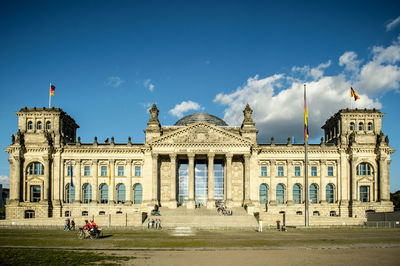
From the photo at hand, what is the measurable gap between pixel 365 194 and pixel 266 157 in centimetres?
2254

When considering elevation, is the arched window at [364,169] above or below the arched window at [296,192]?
above

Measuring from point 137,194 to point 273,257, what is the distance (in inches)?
2222

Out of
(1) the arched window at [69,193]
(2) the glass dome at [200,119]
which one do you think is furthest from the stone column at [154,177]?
(2) the glass dome at [200,119]

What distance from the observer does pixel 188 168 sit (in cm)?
7706

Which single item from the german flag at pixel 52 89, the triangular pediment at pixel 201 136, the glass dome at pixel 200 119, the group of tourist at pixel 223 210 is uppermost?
the german flag at pixel 52 89

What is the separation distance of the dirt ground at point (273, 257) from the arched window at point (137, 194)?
167ft

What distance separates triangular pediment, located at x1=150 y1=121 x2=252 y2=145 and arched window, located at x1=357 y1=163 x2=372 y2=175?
25.4 metres

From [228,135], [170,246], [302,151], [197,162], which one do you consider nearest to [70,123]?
[197,162]

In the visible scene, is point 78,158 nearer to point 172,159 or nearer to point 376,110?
point 172,159

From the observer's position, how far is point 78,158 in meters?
79.1

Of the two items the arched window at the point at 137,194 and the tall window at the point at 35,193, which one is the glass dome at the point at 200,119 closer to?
the arched window at the point at 137,194

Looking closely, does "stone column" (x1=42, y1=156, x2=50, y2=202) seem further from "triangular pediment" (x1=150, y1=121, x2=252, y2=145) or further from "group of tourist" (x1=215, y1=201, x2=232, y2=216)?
"group of tourist" (x1=215, y1=201, x2=232, y2=216)

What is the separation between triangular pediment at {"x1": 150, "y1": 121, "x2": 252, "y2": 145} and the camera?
73625 millimetres

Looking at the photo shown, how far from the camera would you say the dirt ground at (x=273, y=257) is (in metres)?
25.3
